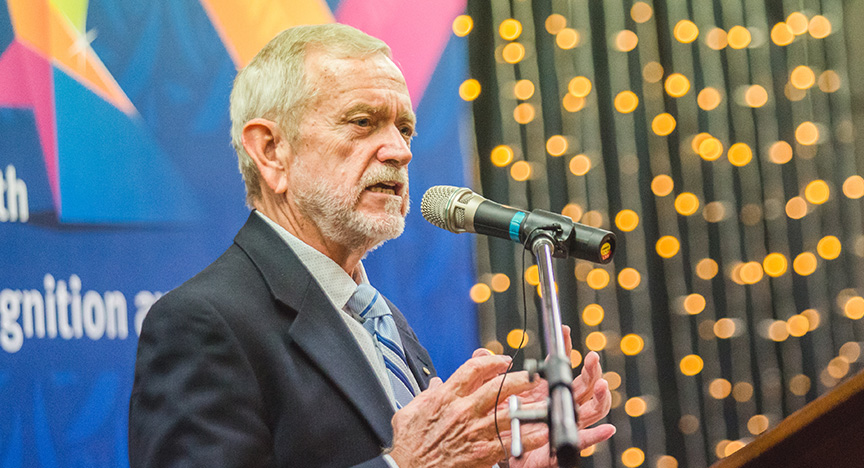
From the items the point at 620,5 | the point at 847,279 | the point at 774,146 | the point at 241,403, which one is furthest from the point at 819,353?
the point at 241,403

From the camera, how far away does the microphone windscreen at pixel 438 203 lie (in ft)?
4.24

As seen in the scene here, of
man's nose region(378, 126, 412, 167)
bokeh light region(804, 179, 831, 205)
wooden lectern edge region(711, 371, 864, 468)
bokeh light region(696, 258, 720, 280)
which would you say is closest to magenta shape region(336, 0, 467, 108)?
man's nose region(378, 126, 412, 167)

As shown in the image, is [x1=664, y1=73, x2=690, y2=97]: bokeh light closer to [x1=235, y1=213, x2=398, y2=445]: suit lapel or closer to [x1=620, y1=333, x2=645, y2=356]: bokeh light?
[x1=620, y1=333, x2=645, y2=356]: bokeh light

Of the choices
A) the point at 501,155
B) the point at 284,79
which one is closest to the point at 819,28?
the point at 501,155

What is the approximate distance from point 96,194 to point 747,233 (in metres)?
2.15

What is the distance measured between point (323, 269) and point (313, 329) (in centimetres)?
17

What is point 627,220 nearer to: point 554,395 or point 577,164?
point 577,164

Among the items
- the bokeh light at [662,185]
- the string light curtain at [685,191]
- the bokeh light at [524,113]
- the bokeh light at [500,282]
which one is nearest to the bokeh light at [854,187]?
the string light curtain at [685,191]

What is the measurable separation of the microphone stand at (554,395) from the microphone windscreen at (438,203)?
261 mm

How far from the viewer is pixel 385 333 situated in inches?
59.9

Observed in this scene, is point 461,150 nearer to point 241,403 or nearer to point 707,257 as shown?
point 707,257

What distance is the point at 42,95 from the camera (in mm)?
2199

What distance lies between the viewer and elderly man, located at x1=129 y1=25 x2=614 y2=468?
114 centimetres

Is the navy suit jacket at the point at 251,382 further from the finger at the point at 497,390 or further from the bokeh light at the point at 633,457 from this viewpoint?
the bokeh light at the point at 633,457
